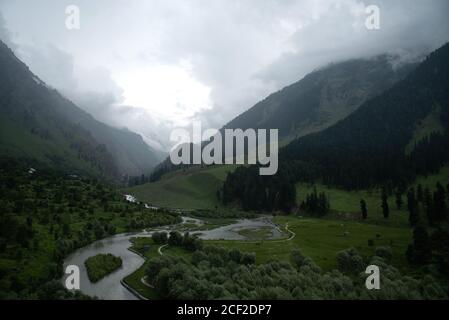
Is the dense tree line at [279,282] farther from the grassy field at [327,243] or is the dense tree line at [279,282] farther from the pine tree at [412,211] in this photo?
the pine tree at [412,211]

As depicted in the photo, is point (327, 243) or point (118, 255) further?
point (327, 243)

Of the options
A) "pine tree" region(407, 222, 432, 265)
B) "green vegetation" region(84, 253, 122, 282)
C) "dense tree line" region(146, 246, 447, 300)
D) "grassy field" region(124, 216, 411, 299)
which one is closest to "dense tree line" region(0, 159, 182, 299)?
"green vegetation" region(84, 253, 122, 282)

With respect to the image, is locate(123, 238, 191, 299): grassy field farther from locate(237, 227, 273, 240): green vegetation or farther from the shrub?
the shrub

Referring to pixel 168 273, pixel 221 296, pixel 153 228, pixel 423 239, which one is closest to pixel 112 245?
pixel 153 228

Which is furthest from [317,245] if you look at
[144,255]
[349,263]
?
[144,255]

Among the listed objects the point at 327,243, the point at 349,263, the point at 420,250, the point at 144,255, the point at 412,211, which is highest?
the point at 412,211

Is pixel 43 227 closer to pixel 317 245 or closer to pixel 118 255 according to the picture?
pixel 118 255

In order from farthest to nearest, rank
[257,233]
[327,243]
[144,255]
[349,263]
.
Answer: [257,233] < [327,243] < [144,255] < [349,263]

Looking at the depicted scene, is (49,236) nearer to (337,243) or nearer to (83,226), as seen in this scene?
(83,226)
